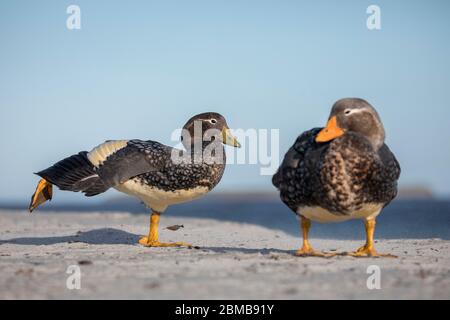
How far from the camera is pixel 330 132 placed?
695cm

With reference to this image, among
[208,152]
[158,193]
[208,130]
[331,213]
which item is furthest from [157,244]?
[331,213]

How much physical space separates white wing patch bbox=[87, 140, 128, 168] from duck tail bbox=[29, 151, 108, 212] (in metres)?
0.08

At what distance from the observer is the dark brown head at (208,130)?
30.8ft

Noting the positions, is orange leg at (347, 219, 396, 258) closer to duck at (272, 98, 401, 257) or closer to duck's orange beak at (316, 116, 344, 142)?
duck at (272, 98, 401, 257)

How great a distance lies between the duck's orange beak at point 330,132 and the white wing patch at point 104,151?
339 centimetres

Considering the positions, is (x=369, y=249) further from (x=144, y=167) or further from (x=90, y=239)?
(x=90, y=239)

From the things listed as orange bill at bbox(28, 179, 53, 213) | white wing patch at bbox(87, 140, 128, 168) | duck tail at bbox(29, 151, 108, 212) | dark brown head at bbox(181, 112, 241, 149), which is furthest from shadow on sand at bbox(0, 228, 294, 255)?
dark brown head at bbox(181, 112, 241, 149)

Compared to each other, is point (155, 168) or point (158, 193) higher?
point (155, 168)

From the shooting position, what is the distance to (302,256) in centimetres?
754

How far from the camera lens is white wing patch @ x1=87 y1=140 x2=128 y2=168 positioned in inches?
366

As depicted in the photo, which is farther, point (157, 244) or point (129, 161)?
point (157, 244)

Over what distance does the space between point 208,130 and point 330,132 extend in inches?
110
